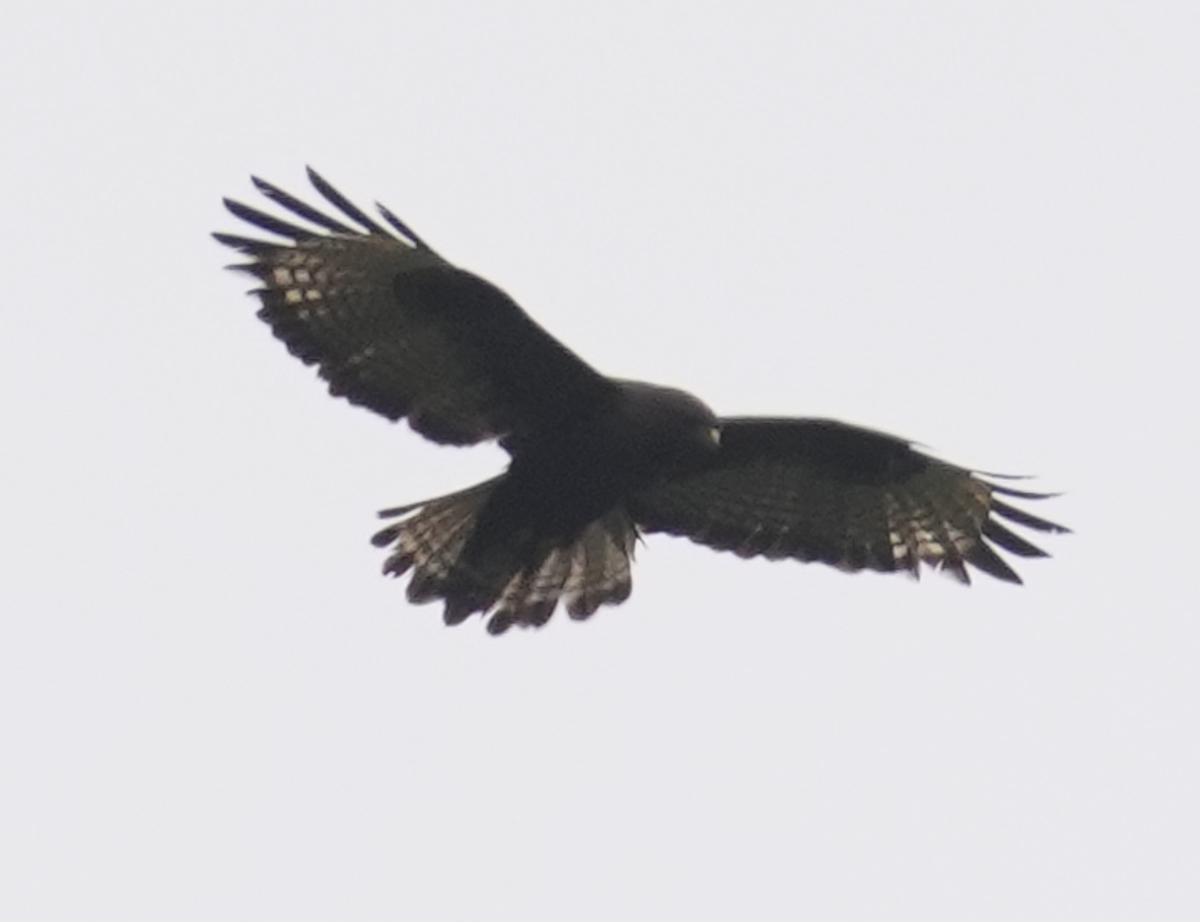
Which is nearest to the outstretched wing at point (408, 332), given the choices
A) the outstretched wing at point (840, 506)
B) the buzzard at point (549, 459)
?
the buzzard at point (549, 459)

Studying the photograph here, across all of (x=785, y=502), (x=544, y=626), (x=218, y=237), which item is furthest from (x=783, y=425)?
(x=218, y=237)

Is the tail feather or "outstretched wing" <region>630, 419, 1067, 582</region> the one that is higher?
"outstretched wing" <region>630, 419, 1067, 582</region>

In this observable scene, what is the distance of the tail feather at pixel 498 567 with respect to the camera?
41.1ft

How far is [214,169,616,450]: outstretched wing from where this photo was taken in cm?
1202

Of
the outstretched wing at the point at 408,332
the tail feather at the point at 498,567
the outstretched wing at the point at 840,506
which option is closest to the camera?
the outstretched wing at the point at 408,332

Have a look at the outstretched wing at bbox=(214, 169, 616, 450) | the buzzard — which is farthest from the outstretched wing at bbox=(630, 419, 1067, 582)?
the outstretched wing at bbox=(214, 169, 616, 450)

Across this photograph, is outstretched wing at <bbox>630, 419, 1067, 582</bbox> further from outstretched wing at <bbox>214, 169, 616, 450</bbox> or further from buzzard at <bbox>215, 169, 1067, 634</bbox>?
outstretched wing at <bbox>214, 169, 616, 450</bbox>

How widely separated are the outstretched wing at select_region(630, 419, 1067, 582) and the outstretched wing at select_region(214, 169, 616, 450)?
1.00 meters

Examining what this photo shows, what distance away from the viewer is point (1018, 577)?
13.3 m

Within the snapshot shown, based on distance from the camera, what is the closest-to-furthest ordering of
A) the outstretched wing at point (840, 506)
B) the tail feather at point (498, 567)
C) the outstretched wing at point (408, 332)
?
the outstretched wing at point (408, 332), the tail feather at point (498, 567), the outstretched wing at point (840, 506)

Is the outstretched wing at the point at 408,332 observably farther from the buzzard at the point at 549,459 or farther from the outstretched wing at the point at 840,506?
the outstretched wing at the point at 840,506

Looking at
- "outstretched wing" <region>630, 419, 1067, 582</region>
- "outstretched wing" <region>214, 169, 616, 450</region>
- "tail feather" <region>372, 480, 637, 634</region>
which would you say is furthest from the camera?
"outstretched wing" <region>630, 419, 1067, 582</region>

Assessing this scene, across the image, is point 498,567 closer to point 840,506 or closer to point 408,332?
point 408,332

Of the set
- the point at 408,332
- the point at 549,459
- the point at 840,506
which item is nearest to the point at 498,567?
the point at 549,459
